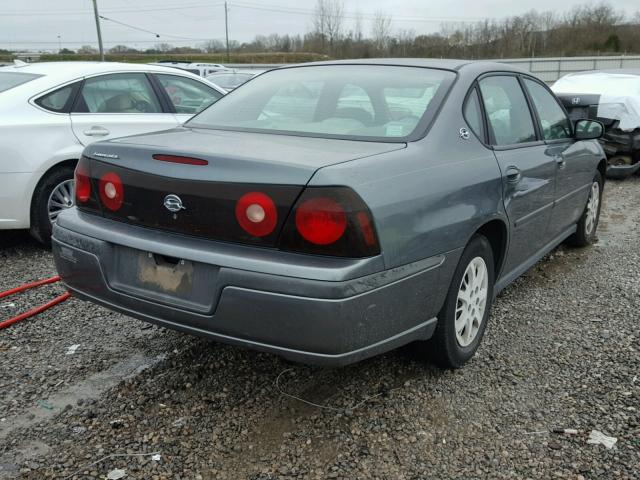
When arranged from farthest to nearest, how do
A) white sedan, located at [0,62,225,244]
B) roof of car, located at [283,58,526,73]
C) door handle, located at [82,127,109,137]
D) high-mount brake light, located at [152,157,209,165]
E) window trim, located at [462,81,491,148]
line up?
door handle, located at [82,127,109,137] → white sedan, located at [0,62,225,244] → roof of car, located at [283,58,526,73] → window trim, located at [462,81,491,148] → high-mount brake light, located at [152,157,209,165]

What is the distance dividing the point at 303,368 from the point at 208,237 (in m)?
1.04

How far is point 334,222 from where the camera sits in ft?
7.14

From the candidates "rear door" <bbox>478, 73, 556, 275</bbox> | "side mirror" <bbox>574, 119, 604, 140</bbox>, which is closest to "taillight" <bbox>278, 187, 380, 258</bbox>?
"rear door" <bbox>478, 73, 556, 275</bbox>

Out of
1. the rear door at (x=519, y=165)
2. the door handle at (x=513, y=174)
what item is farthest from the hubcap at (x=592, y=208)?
the door handle at (x=513, y=174)

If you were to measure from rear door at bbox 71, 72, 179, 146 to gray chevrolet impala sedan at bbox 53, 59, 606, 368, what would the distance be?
215 centimetres

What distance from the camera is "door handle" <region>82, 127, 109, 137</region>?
5164 mm

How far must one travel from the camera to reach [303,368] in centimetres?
310

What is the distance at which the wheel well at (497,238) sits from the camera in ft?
10.3

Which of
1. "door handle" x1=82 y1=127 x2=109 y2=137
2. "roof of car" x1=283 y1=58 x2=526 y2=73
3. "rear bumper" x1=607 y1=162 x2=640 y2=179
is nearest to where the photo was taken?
"roof of car" x1=283 y1=58 x2=526 y2=73

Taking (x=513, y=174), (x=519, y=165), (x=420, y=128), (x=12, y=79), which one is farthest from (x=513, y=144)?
(x=12, y=79)

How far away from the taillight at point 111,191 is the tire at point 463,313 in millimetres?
1536

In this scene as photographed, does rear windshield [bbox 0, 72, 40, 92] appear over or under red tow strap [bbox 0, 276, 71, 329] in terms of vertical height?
over

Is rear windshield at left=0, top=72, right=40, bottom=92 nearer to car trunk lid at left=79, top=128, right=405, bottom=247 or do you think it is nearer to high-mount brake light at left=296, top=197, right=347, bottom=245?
car trunk lid at left=79, top=128, right=405, bottom=247

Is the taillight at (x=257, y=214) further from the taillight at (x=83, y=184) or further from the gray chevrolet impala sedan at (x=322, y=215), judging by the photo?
the taillight at (x=83, y=184)
